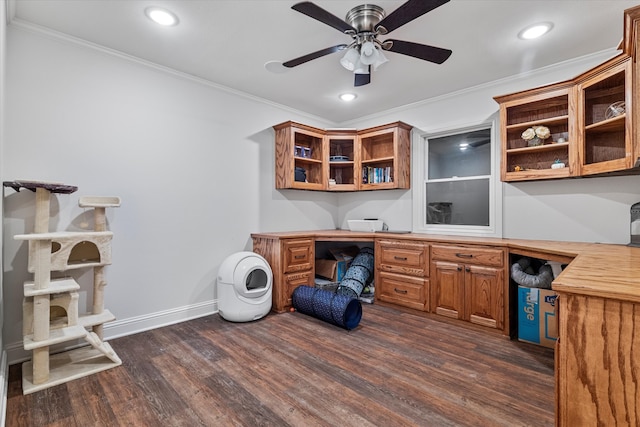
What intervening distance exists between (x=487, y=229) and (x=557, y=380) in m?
2.67

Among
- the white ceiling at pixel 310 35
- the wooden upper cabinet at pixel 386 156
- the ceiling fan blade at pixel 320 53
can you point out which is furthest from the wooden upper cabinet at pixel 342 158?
the ceiling fan blade at pixel 320 53

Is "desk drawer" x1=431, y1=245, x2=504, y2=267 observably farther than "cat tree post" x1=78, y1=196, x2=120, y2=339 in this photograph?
Yes

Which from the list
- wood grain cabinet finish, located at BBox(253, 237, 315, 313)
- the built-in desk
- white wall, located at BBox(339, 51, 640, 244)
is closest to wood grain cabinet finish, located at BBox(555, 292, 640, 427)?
the built-in desk

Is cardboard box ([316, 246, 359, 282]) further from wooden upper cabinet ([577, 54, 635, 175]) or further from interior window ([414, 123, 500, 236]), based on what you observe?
wooden upper cabinet ([577, 54, 635, 175])

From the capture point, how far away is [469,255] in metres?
3.01

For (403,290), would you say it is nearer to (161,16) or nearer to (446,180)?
(446,180)

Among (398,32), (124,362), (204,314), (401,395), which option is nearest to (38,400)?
→ (124,362)

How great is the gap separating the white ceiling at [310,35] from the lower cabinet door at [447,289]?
203 cm

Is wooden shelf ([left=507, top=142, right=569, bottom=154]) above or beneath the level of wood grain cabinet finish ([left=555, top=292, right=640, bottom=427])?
above

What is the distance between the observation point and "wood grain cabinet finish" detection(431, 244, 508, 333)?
2.83m

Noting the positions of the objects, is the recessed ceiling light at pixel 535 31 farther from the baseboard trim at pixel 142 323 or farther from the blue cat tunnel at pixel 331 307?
the baseboard trim at pixel 142 323

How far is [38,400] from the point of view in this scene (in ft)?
6.07

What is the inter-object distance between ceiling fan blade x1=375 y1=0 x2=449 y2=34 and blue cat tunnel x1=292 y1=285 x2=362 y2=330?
231 cm

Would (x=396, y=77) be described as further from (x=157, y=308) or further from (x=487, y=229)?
(x=157, y=308)
